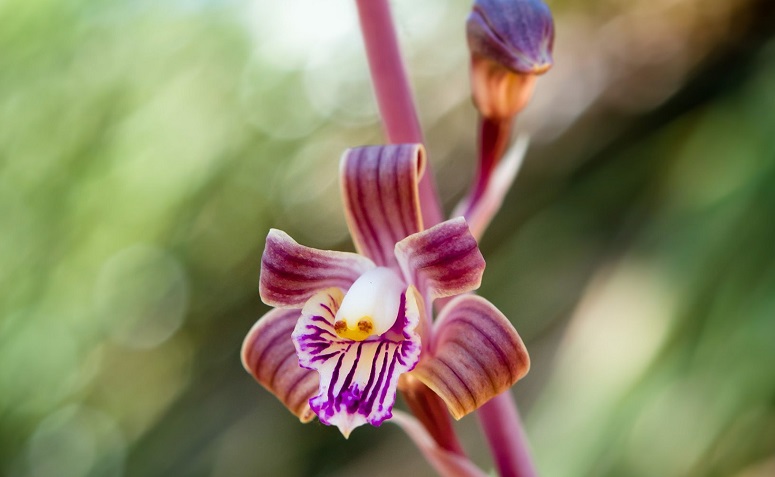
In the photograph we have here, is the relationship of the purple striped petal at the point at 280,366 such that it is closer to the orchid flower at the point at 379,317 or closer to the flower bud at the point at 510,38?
the orchid flower at the point at 379,317

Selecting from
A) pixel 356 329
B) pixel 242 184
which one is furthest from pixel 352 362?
pixel 242 184

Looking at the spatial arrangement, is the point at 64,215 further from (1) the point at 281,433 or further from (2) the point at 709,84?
(2) the point at 709,84

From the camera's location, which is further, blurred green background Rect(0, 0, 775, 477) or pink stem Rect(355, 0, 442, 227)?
blurred green background Rect(0, 0, 775, 477)

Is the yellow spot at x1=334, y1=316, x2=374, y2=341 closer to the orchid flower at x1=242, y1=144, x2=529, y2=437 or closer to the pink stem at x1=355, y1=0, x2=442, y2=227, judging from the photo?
the orchid flower at x1=242, y1=144, x2=529, y2=437

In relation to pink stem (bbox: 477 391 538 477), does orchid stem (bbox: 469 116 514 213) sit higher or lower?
higher

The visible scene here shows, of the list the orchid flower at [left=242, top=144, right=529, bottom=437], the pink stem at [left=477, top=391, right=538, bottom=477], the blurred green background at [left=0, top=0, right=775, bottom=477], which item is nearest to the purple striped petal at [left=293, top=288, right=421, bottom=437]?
the orchid flower at [left=242, top=144, right=529, bottom=437]

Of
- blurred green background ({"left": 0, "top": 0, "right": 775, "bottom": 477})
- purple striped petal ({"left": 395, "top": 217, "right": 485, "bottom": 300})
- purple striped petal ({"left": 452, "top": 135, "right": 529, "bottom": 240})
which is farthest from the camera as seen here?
blurred green background ({"left": 0, "top": 0, "right": 775, "bottom": 477})
